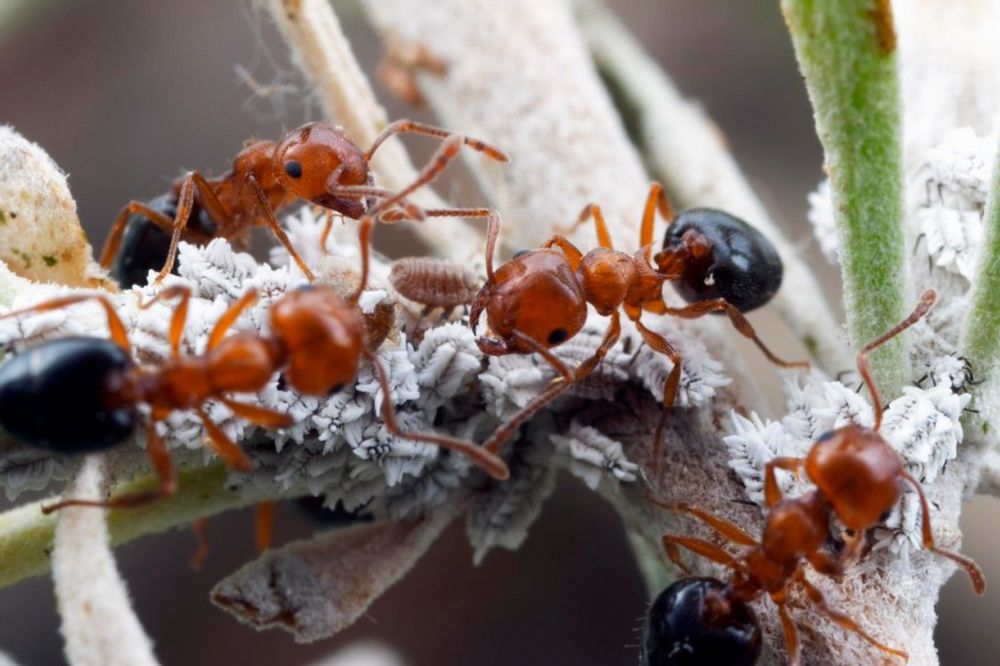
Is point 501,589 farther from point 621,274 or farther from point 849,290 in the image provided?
point 849,290

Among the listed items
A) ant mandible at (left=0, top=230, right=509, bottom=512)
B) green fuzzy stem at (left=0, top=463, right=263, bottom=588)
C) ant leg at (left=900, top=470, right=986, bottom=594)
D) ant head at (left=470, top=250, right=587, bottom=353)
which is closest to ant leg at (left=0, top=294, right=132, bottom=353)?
ant mandible at (left=0, top=230, right=509, bottom=512)

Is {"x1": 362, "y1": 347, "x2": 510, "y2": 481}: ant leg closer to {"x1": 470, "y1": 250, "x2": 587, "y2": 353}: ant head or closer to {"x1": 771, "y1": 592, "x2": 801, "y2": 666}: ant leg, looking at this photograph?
{"x1": 470, "y1": 250, "x2": 587, "y2": 353}: ant head

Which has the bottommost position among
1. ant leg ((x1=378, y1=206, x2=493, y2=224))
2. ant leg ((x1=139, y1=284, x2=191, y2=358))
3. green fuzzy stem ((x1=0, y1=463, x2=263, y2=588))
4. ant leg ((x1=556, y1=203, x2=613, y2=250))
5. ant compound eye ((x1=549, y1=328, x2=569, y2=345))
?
ant leg ((x1=556, y1=203, x2=613, y2=250))

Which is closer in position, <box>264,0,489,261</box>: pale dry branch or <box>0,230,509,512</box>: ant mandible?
<box>0,230,509,512</box>: ant mandible

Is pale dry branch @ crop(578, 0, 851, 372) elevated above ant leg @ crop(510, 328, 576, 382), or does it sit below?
below

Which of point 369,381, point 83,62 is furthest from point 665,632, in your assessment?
point 83,62

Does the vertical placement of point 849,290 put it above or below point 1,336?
below

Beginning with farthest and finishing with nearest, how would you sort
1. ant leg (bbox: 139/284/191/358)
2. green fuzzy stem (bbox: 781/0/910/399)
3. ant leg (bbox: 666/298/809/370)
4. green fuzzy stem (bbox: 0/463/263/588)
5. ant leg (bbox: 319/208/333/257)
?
ant leg (bbox: 666/298/809/370) → ant leg (bbox: 319/208/333/257) → green fuzzy stem (bbox: 0/463/263/588) → ant leg (bbox: 139/284/191/358) → green fuzzy stem (bbox: 781/0/910/399)
